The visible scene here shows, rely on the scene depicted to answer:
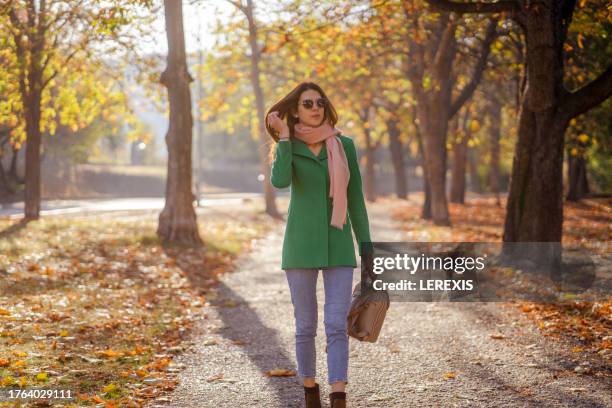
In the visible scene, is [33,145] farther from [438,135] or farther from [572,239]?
[572,239]

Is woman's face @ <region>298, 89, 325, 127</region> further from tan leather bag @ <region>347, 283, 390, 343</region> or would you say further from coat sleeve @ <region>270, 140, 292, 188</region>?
tan leather bag @ <region>347, 283, 390, 343</region>

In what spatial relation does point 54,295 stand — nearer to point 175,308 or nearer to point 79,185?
point 175,308

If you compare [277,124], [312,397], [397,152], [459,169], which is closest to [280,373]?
[312,397]

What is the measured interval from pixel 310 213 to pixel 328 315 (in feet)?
2.00

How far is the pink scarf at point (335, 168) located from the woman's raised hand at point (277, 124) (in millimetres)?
100

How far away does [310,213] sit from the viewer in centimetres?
441

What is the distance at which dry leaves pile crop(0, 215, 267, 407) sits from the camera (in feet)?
18.3

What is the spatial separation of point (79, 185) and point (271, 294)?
4121 cm

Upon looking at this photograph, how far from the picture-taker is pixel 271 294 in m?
10.3

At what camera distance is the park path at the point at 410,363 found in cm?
506

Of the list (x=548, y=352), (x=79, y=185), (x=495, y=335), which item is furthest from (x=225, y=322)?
(x=79, y=185)

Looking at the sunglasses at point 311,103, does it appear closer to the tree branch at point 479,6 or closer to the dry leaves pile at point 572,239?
the dry leaves pile at point 572,239

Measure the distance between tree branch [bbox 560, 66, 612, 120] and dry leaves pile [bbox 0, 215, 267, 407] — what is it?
18.2 ft

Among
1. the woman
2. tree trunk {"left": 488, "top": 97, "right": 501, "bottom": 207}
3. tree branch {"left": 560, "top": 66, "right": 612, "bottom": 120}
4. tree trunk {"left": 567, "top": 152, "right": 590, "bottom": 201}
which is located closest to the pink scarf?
the woman
